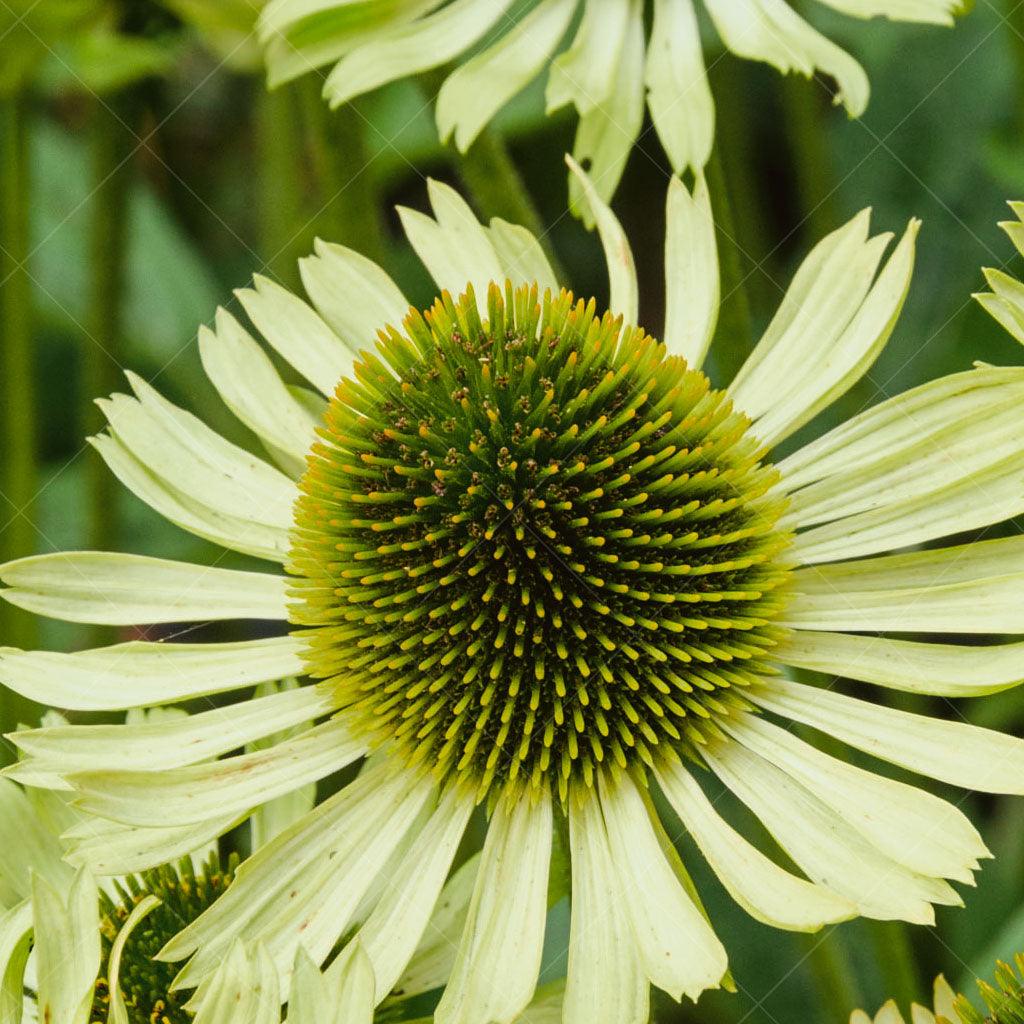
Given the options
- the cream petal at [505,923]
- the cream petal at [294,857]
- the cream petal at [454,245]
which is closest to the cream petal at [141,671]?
the cream petal at [294,857]

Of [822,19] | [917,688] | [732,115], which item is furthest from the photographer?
[822,19]

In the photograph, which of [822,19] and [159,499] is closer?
[159,499]

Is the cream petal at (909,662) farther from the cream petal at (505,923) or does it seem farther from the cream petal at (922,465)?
the cream petal at (505,923)

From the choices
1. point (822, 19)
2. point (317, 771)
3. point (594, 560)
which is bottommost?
point (317, 771)

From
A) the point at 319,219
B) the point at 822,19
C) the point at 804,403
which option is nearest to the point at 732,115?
the point at 822,19

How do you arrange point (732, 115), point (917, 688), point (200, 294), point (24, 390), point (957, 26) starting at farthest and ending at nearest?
point (200, 294) → point (957, 26) → point (732, 115) → point (24, 390) → point (917, 688)

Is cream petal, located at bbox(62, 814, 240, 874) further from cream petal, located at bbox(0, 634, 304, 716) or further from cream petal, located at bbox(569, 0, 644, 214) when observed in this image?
cream petal, located at bbox(569, 0, 644, 214)

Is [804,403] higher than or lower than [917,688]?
higher

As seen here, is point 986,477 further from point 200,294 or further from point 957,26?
point 200,294
